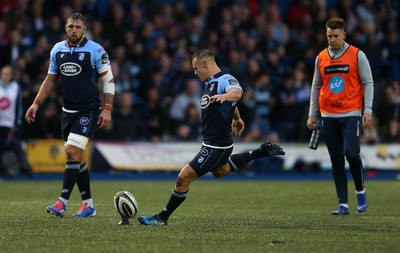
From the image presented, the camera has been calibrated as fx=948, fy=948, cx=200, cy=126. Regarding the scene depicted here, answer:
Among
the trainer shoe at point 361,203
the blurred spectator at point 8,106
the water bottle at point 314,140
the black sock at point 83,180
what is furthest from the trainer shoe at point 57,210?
the blurred spectator at point 8,106

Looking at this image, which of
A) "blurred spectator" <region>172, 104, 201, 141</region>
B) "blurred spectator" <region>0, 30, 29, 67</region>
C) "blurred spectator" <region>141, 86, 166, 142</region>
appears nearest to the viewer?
"blurred spectator" <region>0, 30, 29, 67</region>

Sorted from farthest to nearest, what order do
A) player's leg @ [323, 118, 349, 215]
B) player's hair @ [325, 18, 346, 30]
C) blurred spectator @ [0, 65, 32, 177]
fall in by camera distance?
blurred spectator @ [0, 65, 32, 177] < player's leg @ [323, 118, 349, 215] < player's hair @ [325, 18, 346, 30]

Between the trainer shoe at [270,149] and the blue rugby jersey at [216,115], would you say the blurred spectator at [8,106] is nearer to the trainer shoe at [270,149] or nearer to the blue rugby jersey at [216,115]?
the trainer shoe at [270,149]

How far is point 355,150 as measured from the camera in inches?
443

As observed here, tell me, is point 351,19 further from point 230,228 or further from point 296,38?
point 230,228

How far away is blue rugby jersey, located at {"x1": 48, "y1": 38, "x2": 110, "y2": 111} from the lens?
35.6 feet

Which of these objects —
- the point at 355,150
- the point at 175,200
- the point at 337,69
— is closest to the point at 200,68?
the point at 175,200

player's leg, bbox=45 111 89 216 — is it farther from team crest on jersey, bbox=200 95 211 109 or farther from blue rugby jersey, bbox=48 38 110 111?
team crest on jersey, bbox=200 95 211 109

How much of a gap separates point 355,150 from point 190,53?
452 inches

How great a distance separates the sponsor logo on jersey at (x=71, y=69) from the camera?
10.8 meters

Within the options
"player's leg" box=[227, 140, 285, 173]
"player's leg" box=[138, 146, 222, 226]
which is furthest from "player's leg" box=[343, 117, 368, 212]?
"player's leg" box=[138, 146, 222, 226]

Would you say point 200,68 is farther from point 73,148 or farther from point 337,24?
point 337,24

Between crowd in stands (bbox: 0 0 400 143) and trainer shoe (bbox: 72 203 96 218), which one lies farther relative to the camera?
crowd in stands (bbox: 0 0 400 143)

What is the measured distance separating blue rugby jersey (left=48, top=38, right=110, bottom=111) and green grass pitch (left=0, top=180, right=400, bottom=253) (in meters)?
1.33
